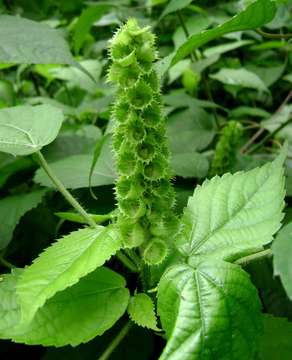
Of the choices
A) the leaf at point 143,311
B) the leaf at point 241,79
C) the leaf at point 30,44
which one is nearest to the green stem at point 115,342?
the leaf at point 143,311

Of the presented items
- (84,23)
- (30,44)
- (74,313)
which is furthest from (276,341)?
(84,23)

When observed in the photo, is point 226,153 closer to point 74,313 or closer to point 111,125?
point 111,125

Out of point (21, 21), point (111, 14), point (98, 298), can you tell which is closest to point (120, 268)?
point (98, 298)

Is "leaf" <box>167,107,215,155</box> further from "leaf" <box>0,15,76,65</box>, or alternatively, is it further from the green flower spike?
the green flower spike

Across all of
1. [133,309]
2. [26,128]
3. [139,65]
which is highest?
[139,65]

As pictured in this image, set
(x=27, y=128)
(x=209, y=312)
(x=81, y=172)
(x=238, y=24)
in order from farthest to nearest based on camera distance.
Result: (x=81, y=172) < (x=27, y=128) < (x=238, y=24) < (x=209, y=312)

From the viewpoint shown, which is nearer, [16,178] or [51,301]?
[51,301]

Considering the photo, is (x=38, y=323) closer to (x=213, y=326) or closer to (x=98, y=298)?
(x=98, y=298)
